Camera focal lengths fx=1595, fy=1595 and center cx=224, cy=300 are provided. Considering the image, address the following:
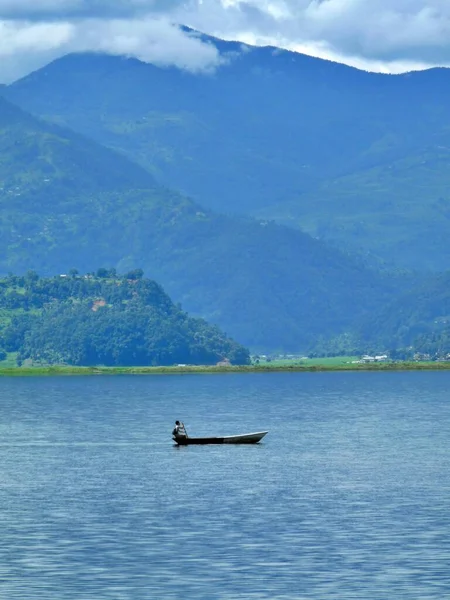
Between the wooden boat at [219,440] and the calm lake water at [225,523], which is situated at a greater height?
the wooden boat at [219,440]

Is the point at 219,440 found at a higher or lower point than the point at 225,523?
higher

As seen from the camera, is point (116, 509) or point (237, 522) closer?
point (237, 522)

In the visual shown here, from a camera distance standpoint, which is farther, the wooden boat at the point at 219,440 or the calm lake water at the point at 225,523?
the wooden boat at the point at 219,440

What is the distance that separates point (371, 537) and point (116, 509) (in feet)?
71.8

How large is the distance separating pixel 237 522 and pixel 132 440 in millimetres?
76094

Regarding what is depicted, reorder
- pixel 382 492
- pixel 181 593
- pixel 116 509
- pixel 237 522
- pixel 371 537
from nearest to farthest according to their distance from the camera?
pixel 181 593, pixel 371 537, pixel 237 522, pixel 116 509, pixel 382 492

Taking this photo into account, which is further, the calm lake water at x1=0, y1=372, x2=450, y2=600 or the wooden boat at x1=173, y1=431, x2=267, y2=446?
the wooden boat at x1=173, y1=431, x2=267, y2=446

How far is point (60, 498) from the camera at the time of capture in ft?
390

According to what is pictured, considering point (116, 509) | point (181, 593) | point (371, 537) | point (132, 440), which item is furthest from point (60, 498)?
point (132, 440)

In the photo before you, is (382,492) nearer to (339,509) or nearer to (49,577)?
(339,509)

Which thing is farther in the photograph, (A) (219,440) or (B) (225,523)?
(A) (219,440)

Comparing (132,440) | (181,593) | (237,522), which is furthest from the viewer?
(132,440)

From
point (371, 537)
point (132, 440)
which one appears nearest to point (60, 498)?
point (371, 537)

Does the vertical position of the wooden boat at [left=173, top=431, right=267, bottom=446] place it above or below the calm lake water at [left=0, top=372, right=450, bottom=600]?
above
